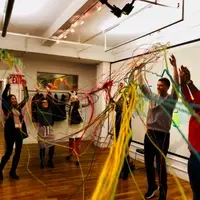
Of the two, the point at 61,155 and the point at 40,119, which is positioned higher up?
the point at 40,119

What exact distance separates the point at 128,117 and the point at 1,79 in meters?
5.29

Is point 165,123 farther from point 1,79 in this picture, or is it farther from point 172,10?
point 1,79

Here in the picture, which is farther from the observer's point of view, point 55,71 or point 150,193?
point 55,71

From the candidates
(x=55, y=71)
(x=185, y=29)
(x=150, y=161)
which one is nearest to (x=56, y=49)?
(x=55, y=71)

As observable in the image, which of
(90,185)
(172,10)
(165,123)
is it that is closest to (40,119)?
(90,185)

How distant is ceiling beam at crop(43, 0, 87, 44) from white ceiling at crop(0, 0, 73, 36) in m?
0.05

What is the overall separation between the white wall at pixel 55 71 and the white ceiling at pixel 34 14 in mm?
1511

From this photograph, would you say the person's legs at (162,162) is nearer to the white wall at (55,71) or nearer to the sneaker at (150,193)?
the sneaker at (150,193)

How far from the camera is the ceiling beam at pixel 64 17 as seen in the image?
3123mm

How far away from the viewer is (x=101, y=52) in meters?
5.85

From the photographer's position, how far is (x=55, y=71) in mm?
6441

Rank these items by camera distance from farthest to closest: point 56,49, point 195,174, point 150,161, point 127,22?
point 56,49
point 127,22
point 150,161
point 195,174

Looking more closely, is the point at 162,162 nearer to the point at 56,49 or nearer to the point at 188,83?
the point at 188,83

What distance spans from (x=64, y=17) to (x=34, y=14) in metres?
0.52
